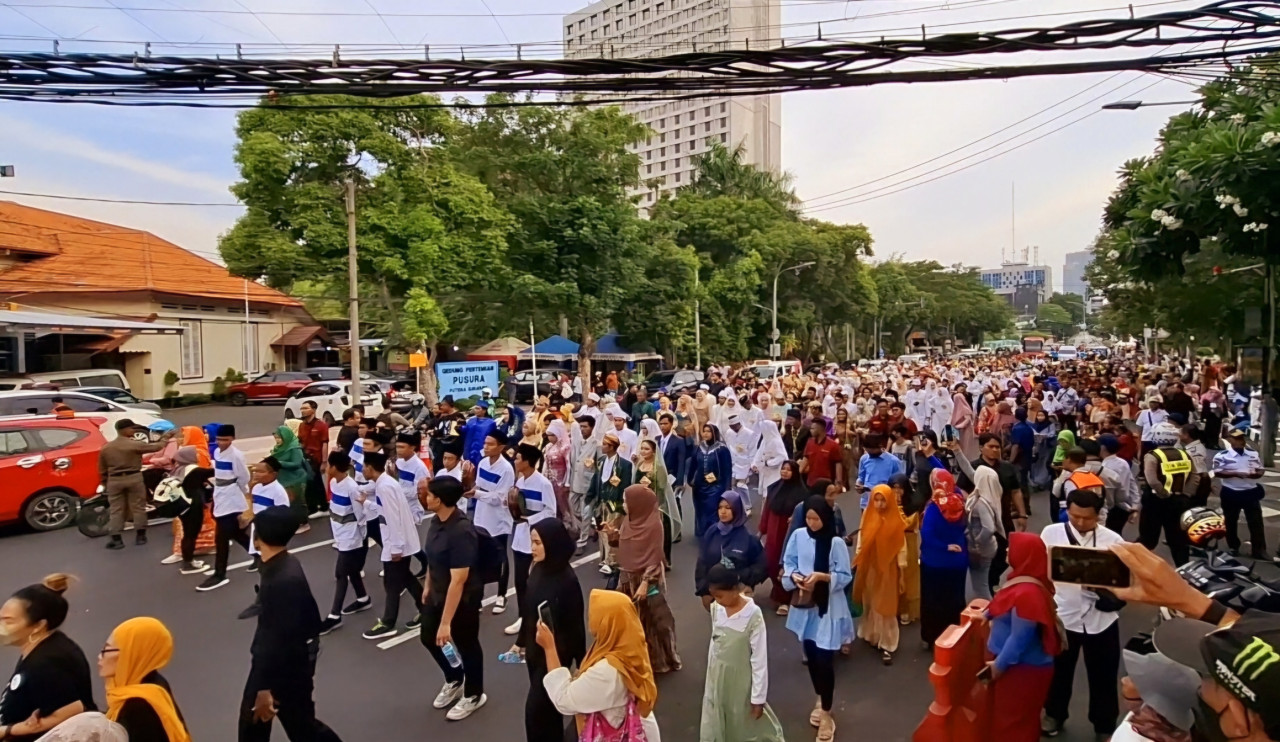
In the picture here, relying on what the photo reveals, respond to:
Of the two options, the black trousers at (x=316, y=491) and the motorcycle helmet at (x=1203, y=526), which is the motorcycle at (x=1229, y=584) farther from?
the black trousers at (x=316, y=491)

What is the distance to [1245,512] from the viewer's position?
7.61 meters

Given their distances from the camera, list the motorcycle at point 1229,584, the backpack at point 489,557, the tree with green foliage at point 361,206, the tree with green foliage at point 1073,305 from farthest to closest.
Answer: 1. the tree with green foliage at point 1073,305
2. the tree with green foliage at point 361,206
3. the backpack at point 489,557
4. the motorcycle at point 1229,584

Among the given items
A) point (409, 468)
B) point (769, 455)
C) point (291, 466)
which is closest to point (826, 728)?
point (409, 468)

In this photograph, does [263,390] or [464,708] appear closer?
[464,708]

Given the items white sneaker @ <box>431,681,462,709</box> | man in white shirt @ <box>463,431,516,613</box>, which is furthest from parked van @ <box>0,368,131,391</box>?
white sneaker @ <box>431,681,462,709</box>

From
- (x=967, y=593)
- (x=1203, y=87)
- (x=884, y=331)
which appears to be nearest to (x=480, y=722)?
(x=967, y=593)

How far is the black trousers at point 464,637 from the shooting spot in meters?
4.62

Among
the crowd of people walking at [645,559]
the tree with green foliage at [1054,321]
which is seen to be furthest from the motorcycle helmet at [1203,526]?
the tree with green foliage at [1054,321]

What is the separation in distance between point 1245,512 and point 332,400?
20822mm

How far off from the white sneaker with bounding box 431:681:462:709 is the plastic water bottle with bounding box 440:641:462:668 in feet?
0.45

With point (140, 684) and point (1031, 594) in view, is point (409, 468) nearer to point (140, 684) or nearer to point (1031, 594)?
point (140, 684)

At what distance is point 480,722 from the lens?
473 centimetres

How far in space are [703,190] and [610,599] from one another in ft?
140

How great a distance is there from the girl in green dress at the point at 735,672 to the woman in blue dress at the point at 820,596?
2.05 ft
